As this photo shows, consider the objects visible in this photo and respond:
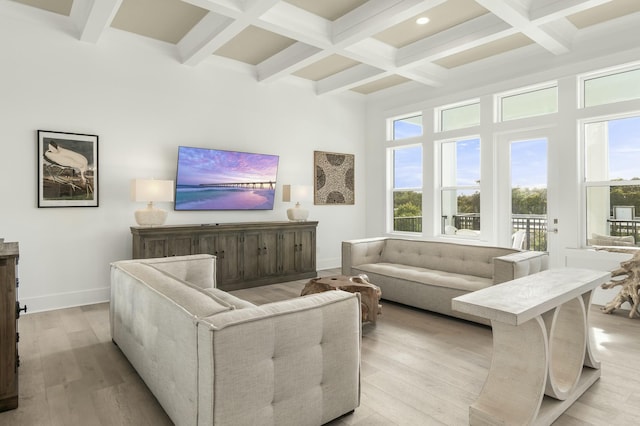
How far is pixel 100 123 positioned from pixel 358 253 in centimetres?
344

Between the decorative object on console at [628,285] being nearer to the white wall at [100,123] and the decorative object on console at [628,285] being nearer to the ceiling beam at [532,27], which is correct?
the ceiling beam at [532,27]

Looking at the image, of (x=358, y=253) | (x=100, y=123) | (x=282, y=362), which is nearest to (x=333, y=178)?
(x=358, y=253)

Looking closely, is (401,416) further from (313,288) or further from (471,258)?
(471,258)

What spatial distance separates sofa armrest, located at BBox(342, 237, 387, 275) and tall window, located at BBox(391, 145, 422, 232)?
5.85ft

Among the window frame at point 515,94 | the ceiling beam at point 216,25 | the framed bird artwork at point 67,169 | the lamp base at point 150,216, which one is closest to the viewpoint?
the ceiling beam at point 216,25

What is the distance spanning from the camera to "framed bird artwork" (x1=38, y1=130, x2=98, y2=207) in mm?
4051

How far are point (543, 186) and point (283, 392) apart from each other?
4.67 metres

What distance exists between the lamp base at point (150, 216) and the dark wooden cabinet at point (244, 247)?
112 mm

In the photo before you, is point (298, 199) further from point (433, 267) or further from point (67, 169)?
point (67, 169)

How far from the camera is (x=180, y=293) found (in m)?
1.99

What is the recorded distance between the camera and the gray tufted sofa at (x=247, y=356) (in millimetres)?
1568

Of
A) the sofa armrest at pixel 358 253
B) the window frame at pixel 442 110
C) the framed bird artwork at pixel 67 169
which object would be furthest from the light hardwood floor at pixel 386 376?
the window frame at pixel 442 110

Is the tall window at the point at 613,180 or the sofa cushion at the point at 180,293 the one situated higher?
the tall window at the point at 613,180

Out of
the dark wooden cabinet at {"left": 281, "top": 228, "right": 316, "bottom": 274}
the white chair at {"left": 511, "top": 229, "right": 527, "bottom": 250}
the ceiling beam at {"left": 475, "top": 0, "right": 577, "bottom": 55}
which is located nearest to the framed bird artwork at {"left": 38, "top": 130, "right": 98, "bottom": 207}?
the dark wooden cabinet at {"left": 281, "top": 228, "right": 316, "bottom": 274}
